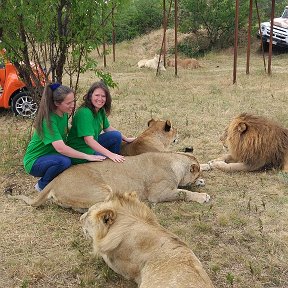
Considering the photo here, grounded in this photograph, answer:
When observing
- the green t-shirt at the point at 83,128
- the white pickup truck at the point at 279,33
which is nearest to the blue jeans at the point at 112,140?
the green t-shirt at the point at 83,128

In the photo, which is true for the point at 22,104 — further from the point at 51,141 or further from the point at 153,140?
the point at 51,141

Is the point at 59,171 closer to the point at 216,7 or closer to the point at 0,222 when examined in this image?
the point at 0,222

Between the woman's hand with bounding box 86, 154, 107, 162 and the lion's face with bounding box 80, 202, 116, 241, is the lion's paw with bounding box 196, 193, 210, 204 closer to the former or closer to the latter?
the woman's hand with bounding box 86, 154, 107, 162

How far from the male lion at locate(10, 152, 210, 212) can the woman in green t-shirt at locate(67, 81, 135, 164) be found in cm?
18

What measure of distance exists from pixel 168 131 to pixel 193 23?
14.7 m

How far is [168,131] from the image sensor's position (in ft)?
17.6

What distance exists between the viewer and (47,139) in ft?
14.6

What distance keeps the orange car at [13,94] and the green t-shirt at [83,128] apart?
11.9ft

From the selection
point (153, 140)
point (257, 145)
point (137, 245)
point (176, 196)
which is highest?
point (153, 140)

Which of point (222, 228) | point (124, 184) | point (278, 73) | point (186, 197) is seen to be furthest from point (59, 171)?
point (278, 73)

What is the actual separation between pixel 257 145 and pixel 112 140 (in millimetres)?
1615

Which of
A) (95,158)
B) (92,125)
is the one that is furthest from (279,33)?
(95,158)

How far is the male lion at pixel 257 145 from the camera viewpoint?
5.30m

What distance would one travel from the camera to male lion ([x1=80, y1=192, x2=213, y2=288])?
2662mm
